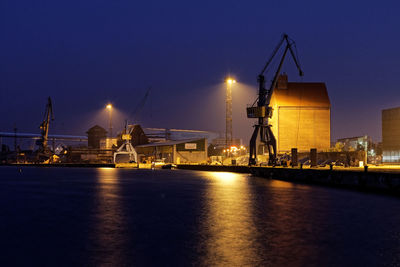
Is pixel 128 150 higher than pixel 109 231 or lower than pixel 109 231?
higher

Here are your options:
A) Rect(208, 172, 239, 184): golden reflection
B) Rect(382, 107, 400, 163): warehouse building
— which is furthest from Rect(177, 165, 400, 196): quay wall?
Rect(382, 107, 400, 163): warehouse building

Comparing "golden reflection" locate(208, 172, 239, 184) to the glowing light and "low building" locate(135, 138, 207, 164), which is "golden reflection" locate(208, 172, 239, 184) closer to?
the glowing light

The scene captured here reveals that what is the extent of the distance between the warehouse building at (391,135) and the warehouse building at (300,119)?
21006 millimetres

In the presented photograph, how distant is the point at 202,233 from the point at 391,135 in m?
101

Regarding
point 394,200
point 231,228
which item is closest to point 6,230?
point 231,228

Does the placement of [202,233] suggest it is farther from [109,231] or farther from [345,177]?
[345,177]

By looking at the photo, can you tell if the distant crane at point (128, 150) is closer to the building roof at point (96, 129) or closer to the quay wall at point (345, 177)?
the building roof at point (96, 129)

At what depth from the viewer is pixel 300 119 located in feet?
325

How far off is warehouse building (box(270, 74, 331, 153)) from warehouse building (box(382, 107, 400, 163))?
21.0m

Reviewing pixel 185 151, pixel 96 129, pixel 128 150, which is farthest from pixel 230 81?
pixel 96 129

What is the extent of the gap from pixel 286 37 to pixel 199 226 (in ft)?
254

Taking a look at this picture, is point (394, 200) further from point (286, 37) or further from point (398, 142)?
point (398, 142)

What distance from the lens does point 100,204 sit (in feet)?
120

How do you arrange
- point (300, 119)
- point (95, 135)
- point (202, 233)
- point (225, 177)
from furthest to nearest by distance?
point (95, 135) < point (300, 119) < point (225, 177) < point (202, 233)
